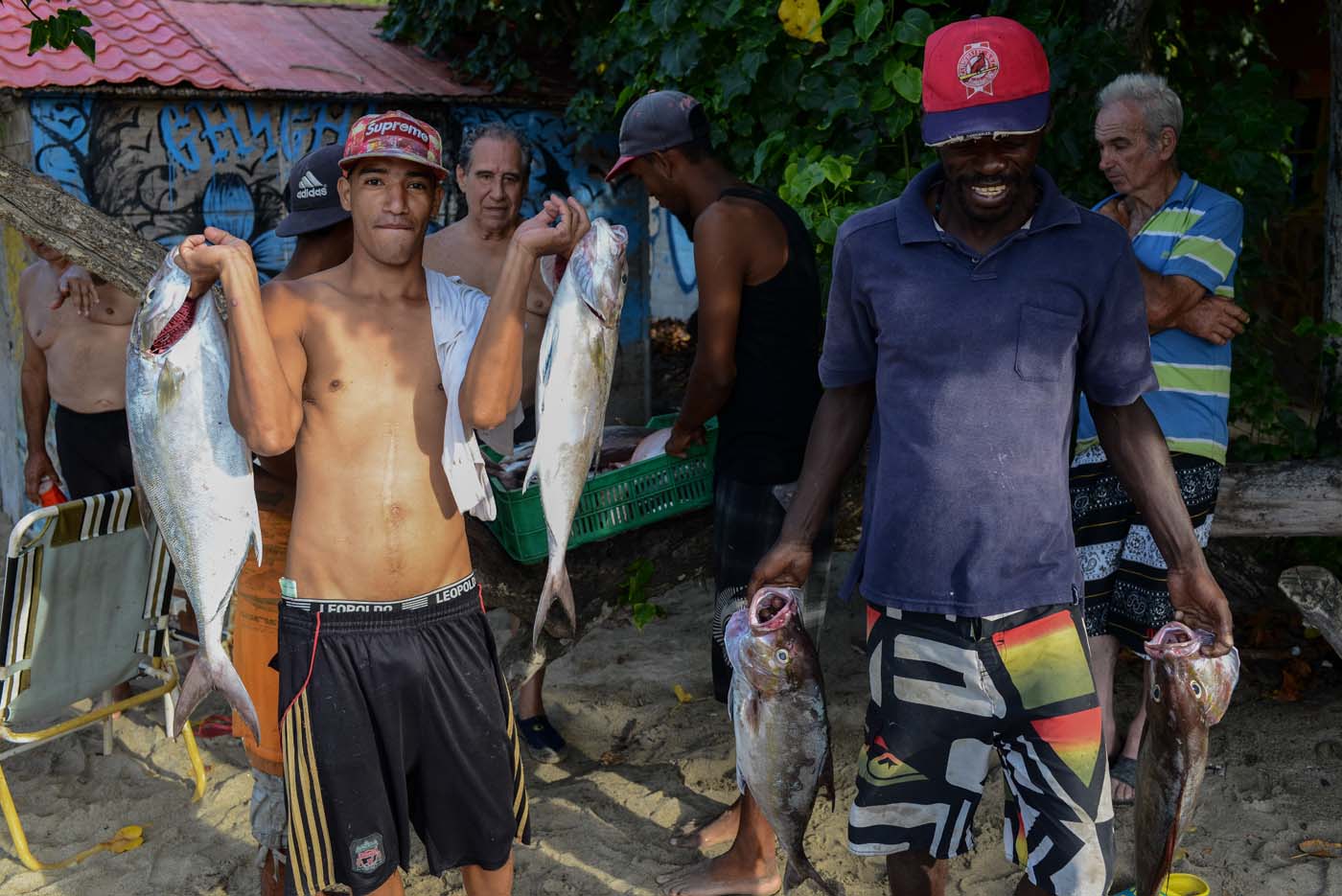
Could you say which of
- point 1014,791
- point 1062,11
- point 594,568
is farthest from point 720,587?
point 1062,11

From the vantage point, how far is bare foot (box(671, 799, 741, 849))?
13.8ft

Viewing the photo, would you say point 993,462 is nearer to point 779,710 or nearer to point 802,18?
point 779,710

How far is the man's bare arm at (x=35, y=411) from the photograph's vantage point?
19.6ft

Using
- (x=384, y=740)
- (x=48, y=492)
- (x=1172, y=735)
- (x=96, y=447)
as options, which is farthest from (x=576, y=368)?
(x=48, y=492)

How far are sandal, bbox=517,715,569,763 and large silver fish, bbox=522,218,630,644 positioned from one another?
2149 millimetres

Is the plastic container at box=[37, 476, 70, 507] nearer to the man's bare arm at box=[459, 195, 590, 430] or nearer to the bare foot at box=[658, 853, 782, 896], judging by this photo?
the bare foot at box=[658, 853, 782, 896]

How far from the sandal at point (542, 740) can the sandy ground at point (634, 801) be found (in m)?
0.06

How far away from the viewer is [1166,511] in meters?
2.77

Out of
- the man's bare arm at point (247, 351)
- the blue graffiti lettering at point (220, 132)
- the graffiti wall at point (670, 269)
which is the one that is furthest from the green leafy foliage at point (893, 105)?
the graffiti wall at point (670, 269)

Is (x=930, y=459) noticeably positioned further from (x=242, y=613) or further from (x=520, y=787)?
(x=242, y=613)

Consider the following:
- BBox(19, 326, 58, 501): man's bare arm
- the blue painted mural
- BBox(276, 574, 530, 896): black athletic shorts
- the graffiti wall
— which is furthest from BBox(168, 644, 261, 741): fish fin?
the graffiti wall

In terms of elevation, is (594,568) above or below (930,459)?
below

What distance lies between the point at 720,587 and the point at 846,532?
794 mm

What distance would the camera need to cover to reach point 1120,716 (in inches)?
194
